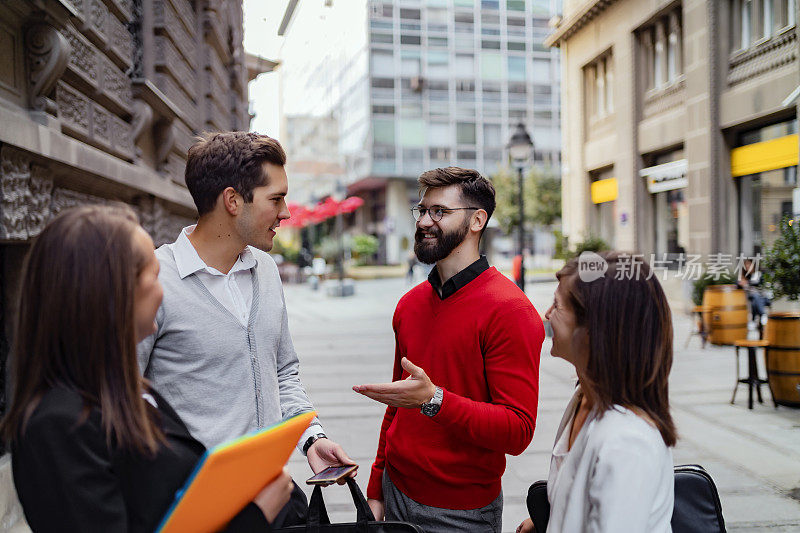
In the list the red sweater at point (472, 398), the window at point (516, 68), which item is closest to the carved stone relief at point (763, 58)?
the red sweater at point (472, 398)

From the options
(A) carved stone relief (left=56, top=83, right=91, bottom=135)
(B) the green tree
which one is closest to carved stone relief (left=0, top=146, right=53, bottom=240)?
(A) carved stone relief (left=56, top=83, right=91, bottom=135)

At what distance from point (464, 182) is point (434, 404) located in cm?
87

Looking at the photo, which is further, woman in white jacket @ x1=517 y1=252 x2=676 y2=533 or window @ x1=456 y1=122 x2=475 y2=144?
window @ x1=456 y1=122 x2=475 y2=144

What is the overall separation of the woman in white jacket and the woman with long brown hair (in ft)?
3.08

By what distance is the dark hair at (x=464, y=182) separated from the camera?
2.41 meters

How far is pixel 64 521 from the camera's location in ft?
3.97

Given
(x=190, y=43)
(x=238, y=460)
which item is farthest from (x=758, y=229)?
(x=238, y=460)

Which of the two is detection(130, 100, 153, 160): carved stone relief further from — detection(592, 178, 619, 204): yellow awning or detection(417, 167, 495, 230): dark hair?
detection(592, 178, 619, 204): yellow awning

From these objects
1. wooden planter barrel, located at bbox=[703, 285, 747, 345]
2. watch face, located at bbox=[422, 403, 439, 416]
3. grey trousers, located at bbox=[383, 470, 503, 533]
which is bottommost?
wooden planter barrel, located at bbox=[703, 285, 747, 345]

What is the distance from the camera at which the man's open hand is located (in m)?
1.87

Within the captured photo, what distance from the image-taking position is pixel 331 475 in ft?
6.00

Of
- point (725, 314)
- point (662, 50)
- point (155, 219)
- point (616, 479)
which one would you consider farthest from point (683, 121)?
point (616, 479)

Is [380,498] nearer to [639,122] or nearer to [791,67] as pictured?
[791,67]

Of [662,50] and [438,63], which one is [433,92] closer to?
[438,63]
